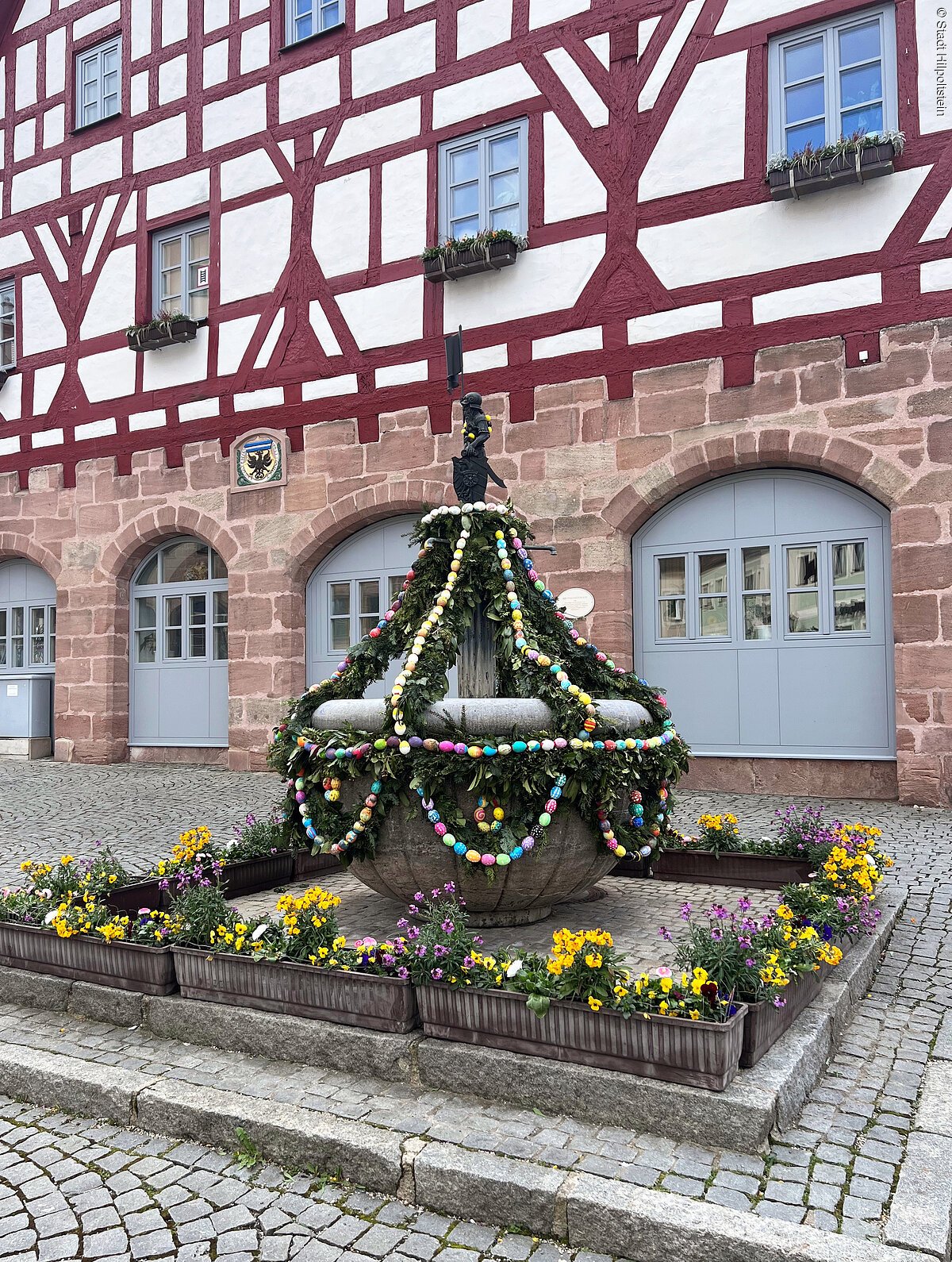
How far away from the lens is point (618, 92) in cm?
916

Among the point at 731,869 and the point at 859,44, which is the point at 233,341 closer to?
the point at 859,44

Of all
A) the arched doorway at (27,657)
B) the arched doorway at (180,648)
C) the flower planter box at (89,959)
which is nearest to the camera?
the flower planter box at (89,959)

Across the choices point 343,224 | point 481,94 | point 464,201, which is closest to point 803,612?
point 464,201

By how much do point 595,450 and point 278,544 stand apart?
11.6 ft

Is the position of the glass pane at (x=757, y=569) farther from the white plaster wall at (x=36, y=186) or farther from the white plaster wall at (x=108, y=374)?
the white plaster wall at (x=36, y=186)

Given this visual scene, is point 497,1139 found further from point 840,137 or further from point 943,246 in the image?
point 840,137

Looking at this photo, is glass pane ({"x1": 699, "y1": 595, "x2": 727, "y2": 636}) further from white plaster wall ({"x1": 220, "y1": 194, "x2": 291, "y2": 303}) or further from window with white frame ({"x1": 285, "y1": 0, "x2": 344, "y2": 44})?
window with white frame ({"x1": 285, "y1": 0, "x2": 344, "y2": 44})

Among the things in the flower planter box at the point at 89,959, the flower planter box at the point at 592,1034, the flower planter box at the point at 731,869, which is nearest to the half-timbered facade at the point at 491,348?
the flower planter box at the point at 731,869

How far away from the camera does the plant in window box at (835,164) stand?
7793mm

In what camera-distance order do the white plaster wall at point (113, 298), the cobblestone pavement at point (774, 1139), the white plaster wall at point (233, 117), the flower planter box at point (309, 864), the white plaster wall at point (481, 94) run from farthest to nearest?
the white plaster wall at point (113, 298) → the white plaster wall at point (233, 117) → the white plaster wall at point (481, 94) → the flower planter box at point (309, 864) → the cobblestone pavement at point (774, 1139)

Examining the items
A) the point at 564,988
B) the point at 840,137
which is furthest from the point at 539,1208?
the point at 840,137

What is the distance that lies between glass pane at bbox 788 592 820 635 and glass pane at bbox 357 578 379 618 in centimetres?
403

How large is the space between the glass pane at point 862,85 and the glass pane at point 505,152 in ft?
9.34

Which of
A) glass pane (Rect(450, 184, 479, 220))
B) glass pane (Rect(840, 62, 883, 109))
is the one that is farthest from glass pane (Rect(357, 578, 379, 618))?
glass pane (Rect(840, 62, 883, 109))
